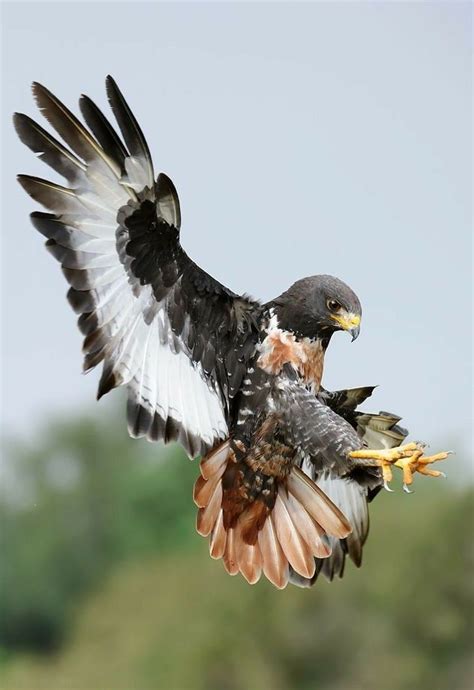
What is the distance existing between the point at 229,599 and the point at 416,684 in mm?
5335

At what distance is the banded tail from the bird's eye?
0.79 m

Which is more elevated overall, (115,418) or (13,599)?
(115,418)

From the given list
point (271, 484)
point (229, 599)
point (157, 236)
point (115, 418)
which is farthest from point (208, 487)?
point (115, 418)

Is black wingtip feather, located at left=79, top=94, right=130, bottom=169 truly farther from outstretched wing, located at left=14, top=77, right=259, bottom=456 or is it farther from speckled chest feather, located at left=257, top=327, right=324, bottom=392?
speckled chest feather, located at left=257, top=327, right=324, bottom=392

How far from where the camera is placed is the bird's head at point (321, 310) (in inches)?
234

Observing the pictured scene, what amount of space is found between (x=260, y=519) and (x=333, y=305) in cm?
112

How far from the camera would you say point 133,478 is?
55.1 meters

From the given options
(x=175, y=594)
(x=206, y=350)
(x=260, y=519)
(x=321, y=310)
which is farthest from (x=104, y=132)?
(x=175, y=594)

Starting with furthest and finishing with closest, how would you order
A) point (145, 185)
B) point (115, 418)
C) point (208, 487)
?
1. point (115, 418)
2. point (208, 487)
3. point (145, 185)

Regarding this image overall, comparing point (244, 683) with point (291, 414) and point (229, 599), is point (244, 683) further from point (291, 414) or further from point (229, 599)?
point (291, 414)

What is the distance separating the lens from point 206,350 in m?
6.03

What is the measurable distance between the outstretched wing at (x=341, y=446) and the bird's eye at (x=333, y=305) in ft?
1.36

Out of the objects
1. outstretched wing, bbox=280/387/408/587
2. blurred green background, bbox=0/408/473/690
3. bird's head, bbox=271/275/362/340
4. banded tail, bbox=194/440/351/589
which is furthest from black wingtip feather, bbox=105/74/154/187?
blurred green background, bbox=0/408/473/690

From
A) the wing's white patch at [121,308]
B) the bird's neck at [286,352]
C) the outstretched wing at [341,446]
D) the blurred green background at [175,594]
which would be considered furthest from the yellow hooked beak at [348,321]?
the blurred green background at [175,594]
